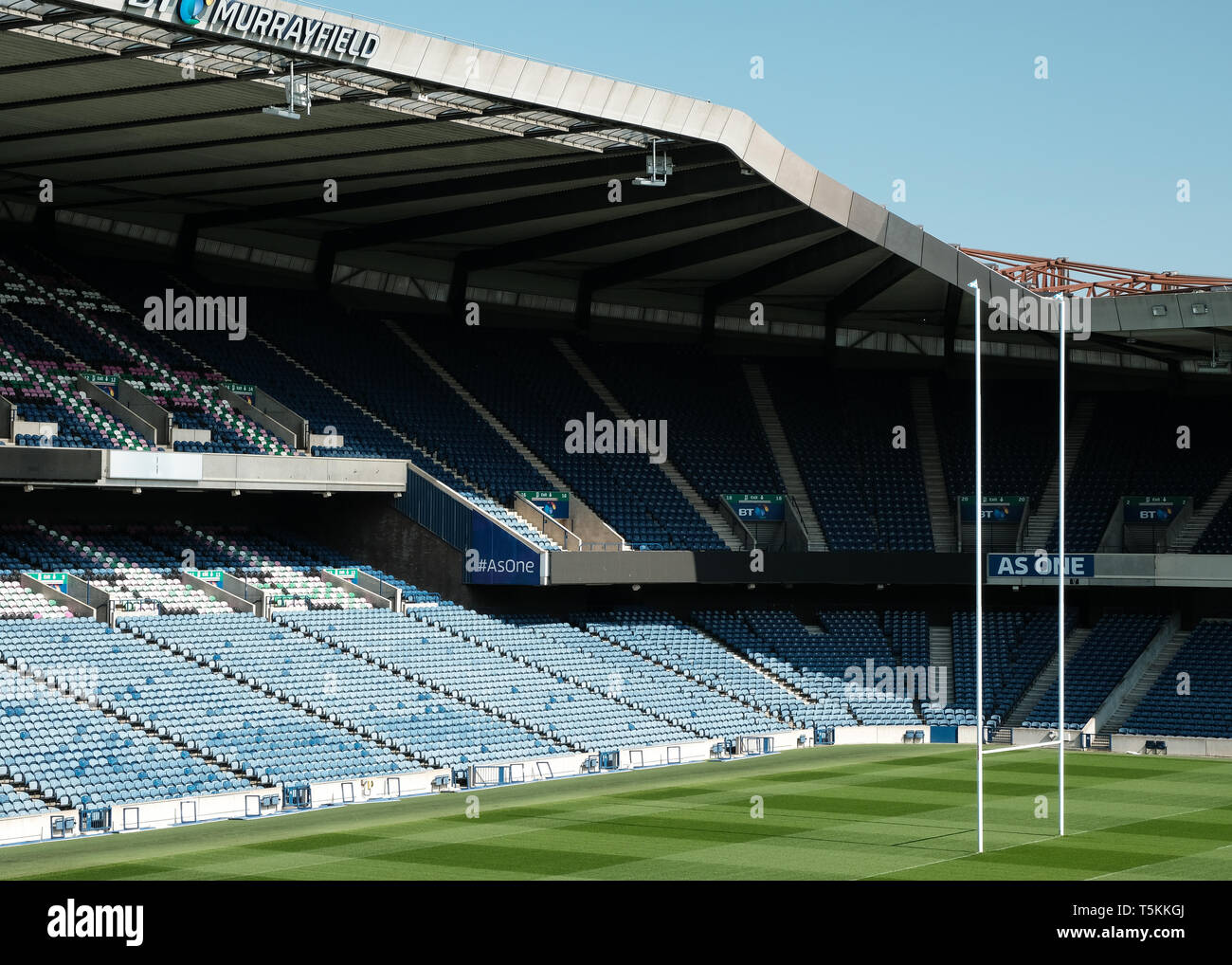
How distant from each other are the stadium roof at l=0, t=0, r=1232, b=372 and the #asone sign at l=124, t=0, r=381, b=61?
0.03m

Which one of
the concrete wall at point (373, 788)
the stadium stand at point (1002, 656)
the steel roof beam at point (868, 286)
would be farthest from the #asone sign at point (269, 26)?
the stadium stand at point (1002, 656)

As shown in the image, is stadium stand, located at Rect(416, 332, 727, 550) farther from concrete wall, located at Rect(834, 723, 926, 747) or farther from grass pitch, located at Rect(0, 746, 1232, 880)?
grass pitch, located at Rect(0, 746, 1232, 880)

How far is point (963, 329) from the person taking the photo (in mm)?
51531

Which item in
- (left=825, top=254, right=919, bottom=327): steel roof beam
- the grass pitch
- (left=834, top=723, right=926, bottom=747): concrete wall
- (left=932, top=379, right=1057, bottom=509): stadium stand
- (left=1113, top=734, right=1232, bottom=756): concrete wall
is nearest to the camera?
the grass pitch

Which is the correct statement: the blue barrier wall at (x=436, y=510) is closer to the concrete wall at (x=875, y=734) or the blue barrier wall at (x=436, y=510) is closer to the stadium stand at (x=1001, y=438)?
the concrete wall at (x=875, y=734)

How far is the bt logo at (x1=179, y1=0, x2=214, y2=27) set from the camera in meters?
27.3

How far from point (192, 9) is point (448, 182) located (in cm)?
1341

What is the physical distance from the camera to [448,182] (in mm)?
40469

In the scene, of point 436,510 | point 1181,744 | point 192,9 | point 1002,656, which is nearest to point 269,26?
point 192,9

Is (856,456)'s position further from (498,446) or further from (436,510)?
(436,510)

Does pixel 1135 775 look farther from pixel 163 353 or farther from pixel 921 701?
pixel 163 353

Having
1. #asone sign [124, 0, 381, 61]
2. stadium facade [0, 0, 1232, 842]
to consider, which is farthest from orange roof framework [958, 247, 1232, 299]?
#asone sign [124, 0, 381, 61]

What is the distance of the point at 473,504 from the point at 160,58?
56.4 feet
